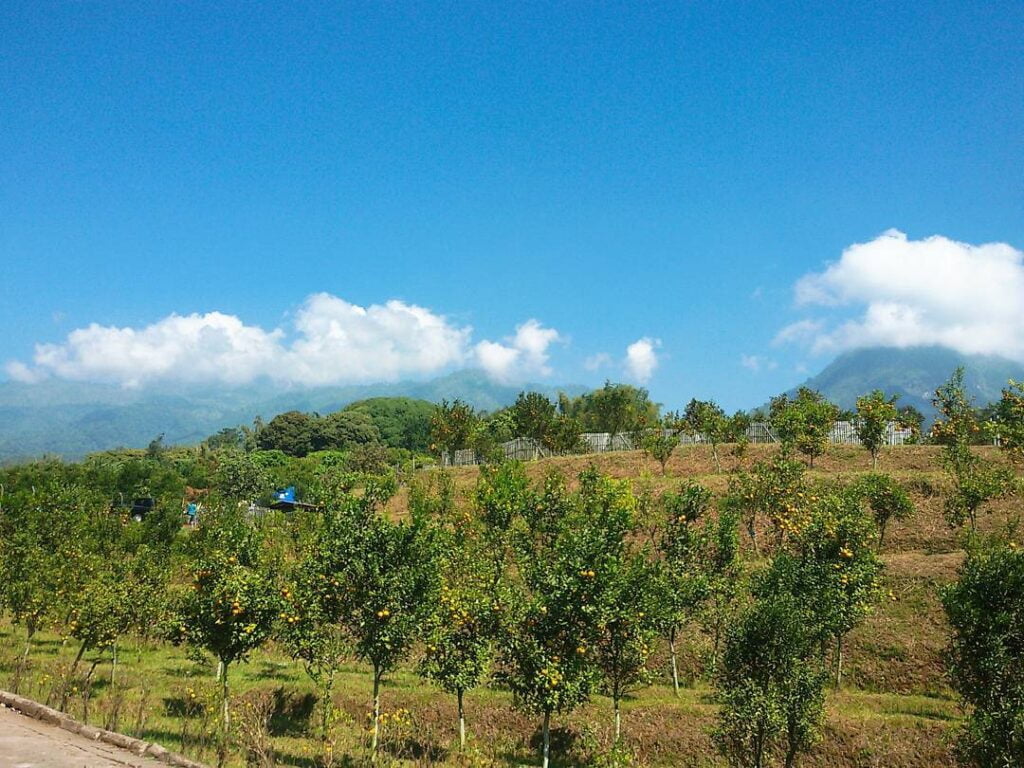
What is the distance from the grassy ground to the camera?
29.2 meters

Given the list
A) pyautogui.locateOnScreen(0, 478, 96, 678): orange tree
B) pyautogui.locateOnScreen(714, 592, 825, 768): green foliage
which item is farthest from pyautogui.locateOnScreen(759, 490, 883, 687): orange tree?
pyautogui.locateOnScreen(0, 478, 96, 678): orange tree

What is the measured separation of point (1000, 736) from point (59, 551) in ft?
188

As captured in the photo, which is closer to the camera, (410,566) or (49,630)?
(410,566)

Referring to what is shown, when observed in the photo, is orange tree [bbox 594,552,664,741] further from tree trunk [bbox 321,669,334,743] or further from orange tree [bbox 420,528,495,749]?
tree trunk [bbox 321,669,334,743]

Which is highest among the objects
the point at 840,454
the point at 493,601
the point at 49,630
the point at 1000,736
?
the point at 840,454

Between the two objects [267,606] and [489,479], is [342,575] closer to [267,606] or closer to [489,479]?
[267,606]

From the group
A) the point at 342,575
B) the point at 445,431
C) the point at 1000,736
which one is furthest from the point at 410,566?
the point at 445,431

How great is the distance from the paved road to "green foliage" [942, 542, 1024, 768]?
2624 centimetres

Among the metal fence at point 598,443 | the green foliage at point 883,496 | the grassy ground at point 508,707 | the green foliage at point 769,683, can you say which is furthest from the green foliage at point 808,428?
the green foliage at point 769,683

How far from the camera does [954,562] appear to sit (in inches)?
1784

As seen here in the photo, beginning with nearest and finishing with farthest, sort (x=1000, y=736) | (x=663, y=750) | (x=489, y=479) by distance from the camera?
(x=1000, y=736) < (x=663, y=750) < (x=489, y=479)

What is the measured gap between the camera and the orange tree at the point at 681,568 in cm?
3609

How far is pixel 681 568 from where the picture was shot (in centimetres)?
3931

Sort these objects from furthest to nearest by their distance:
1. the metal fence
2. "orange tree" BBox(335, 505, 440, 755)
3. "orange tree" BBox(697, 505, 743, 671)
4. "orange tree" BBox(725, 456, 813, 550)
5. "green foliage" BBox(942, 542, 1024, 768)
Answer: the metal fence
"orange tree" BBox(725, 456, 813, 550)
"orange tree" BBox(697, 505, 743, 671)
"orange tree" BBox(335, 505, 440, 755)
"green foliage" BBox(942, 542, 1024, 768)
